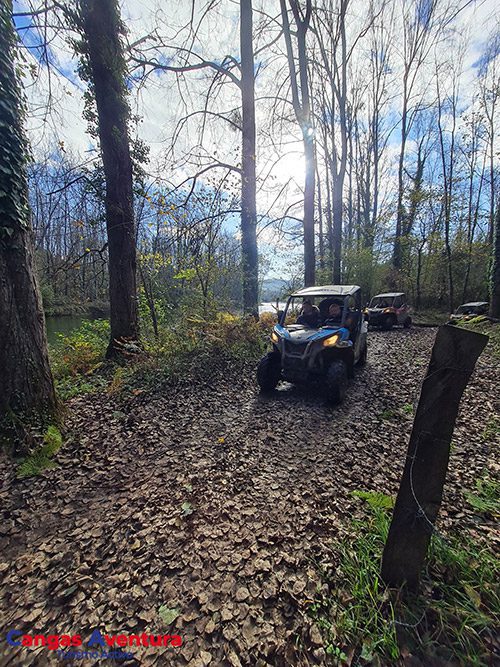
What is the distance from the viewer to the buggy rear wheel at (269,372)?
4.77 m

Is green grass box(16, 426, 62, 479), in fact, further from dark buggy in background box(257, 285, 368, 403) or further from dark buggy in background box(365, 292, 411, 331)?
dark buggy in background box(365, 292, 411, 331)

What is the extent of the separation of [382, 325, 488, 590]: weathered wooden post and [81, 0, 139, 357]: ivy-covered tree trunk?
5.72 meters

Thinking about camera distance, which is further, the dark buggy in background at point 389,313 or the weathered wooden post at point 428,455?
the dark buggy in background at point 389,313

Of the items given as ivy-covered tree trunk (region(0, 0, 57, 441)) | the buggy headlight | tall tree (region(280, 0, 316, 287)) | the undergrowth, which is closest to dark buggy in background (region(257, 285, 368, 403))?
the buggy headlight

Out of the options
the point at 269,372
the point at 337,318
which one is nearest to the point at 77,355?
the point at 269,372

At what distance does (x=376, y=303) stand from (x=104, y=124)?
1156cm

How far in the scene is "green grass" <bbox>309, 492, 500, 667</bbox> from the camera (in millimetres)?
1354

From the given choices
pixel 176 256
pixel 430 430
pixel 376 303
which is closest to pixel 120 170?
pixel 176 256

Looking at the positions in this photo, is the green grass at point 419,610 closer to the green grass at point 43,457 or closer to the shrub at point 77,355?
the green grass at point 43,457

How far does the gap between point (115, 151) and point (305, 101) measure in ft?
27.7

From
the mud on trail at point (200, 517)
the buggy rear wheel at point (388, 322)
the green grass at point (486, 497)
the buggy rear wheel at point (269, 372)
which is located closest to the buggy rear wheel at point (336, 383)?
the mud on trail at point (200, 517)

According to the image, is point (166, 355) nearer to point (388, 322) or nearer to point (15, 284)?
point (15, 284)

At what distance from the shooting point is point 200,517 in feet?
7.49

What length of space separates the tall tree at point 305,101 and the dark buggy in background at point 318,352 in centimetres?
631
